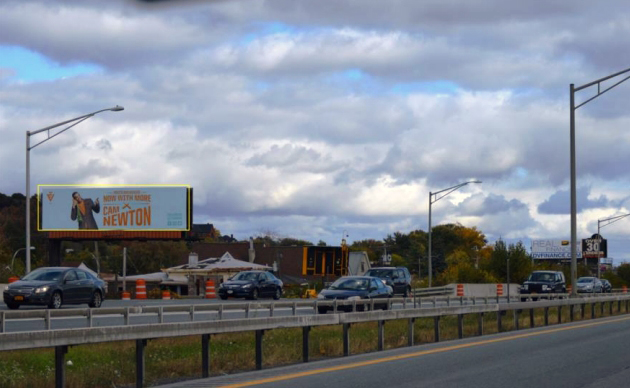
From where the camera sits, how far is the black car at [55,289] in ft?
97.9

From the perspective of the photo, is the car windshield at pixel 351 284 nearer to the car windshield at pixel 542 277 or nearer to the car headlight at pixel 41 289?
the car headlight at pixel 41 289

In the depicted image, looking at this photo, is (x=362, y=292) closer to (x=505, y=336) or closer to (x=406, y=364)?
(x=505, y=336)

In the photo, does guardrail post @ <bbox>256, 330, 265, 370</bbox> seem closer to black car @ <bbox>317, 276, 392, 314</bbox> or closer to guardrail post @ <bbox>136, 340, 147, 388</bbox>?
guardrail post @ <bbox>136, 340, 147, 388</bbox>

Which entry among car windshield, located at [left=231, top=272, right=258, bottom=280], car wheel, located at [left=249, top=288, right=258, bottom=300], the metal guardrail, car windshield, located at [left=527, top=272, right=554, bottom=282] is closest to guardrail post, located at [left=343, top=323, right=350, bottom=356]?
the metal guardrail

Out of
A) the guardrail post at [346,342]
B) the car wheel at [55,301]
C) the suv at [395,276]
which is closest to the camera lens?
the guardrail post at [346,342]

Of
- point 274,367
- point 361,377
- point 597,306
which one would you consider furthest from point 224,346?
point 597,306

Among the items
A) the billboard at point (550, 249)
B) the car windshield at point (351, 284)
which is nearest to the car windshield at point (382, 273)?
the car windshield at point (351, 284)

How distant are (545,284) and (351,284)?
63.2ft

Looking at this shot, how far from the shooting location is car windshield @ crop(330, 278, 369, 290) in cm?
3494

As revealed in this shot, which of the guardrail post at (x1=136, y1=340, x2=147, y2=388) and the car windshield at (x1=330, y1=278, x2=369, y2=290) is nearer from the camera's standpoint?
the guardrail post at (x1=136, y1=340, x2=147, y2=388)

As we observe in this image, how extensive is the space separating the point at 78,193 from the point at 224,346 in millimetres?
52412

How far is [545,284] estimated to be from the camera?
51.1 m

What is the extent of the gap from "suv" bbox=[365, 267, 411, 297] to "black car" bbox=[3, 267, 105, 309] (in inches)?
637

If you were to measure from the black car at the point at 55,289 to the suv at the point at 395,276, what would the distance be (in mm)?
16175
